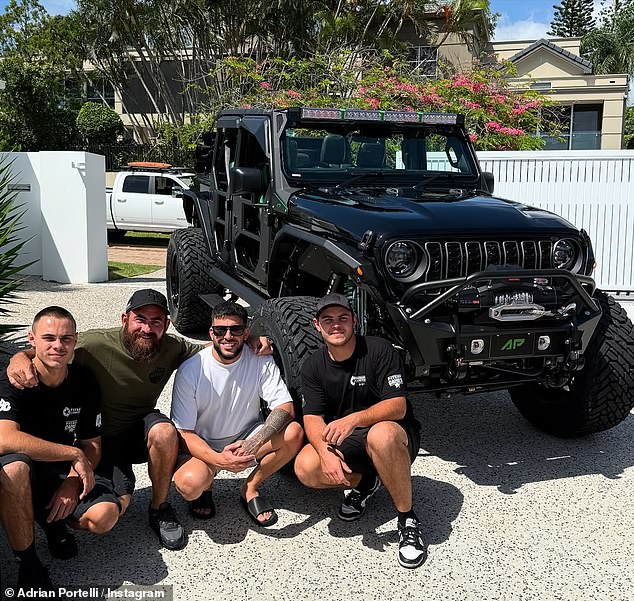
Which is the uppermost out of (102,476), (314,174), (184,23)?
(184,23)

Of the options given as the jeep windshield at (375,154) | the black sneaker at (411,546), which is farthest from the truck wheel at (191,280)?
the black sneaker at (411,546)

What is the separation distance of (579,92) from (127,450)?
94.6ft

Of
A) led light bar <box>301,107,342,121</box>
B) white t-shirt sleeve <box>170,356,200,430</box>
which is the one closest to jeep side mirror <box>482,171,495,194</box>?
led light bar <box>301,107,342,121</box>

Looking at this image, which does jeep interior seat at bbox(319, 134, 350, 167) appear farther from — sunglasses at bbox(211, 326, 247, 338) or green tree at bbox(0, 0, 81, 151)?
green tree at bbox(0, 0, 81, 151)

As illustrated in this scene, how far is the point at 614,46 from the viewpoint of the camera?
4209cm

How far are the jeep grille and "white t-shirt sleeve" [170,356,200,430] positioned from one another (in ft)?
4.38

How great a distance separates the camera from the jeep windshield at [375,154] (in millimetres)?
5430

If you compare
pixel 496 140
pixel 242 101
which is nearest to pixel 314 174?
pixel 496 140

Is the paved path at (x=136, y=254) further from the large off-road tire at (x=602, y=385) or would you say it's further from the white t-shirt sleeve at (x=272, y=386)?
the white t-shirt sleeve at (x=272, y=386)

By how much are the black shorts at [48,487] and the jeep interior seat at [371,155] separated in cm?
310

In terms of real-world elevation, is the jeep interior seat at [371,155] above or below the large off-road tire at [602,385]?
above

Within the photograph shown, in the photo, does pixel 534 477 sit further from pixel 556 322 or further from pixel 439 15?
pixel 439 15

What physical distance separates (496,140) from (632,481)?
10002mm

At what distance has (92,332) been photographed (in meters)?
3.86
